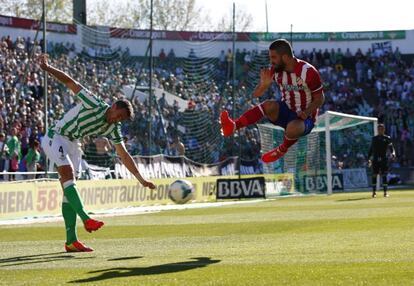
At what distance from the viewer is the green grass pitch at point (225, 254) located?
8.24 meters

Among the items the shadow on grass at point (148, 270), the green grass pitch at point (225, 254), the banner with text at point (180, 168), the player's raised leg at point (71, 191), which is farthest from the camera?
the banner with text at point (180, 168)

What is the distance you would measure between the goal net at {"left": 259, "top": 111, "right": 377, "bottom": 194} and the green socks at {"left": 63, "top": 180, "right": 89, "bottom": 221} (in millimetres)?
26287

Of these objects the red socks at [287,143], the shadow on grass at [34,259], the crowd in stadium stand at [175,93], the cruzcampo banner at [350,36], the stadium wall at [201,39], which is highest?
the cruzcampo banner at [350,36]

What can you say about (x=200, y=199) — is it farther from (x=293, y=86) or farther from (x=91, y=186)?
(x=293, y=86)

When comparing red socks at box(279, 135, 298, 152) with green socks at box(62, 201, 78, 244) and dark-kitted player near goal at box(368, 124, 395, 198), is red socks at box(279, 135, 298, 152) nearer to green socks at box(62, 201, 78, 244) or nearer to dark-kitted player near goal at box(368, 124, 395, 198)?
green socks at box(62, 201, 78, 244)

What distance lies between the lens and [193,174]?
3466 centimetres

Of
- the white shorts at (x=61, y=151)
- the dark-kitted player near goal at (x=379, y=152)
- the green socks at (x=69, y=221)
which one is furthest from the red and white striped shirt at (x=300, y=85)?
the dark-kitted player near goal at (x=379, y=152)

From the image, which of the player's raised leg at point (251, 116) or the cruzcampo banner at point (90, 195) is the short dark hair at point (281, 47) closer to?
the player's raised leg at point (251, 116)

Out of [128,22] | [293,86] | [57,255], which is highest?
[128,22]

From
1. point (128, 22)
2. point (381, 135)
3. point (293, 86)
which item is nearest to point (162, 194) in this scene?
point (381, 135)

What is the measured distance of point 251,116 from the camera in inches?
509

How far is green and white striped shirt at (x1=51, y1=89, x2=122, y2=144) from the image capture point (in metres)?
11.8

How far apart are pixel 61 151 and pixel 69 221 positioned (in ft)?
3.16

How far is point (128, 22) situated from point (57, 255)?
54.9 meters
